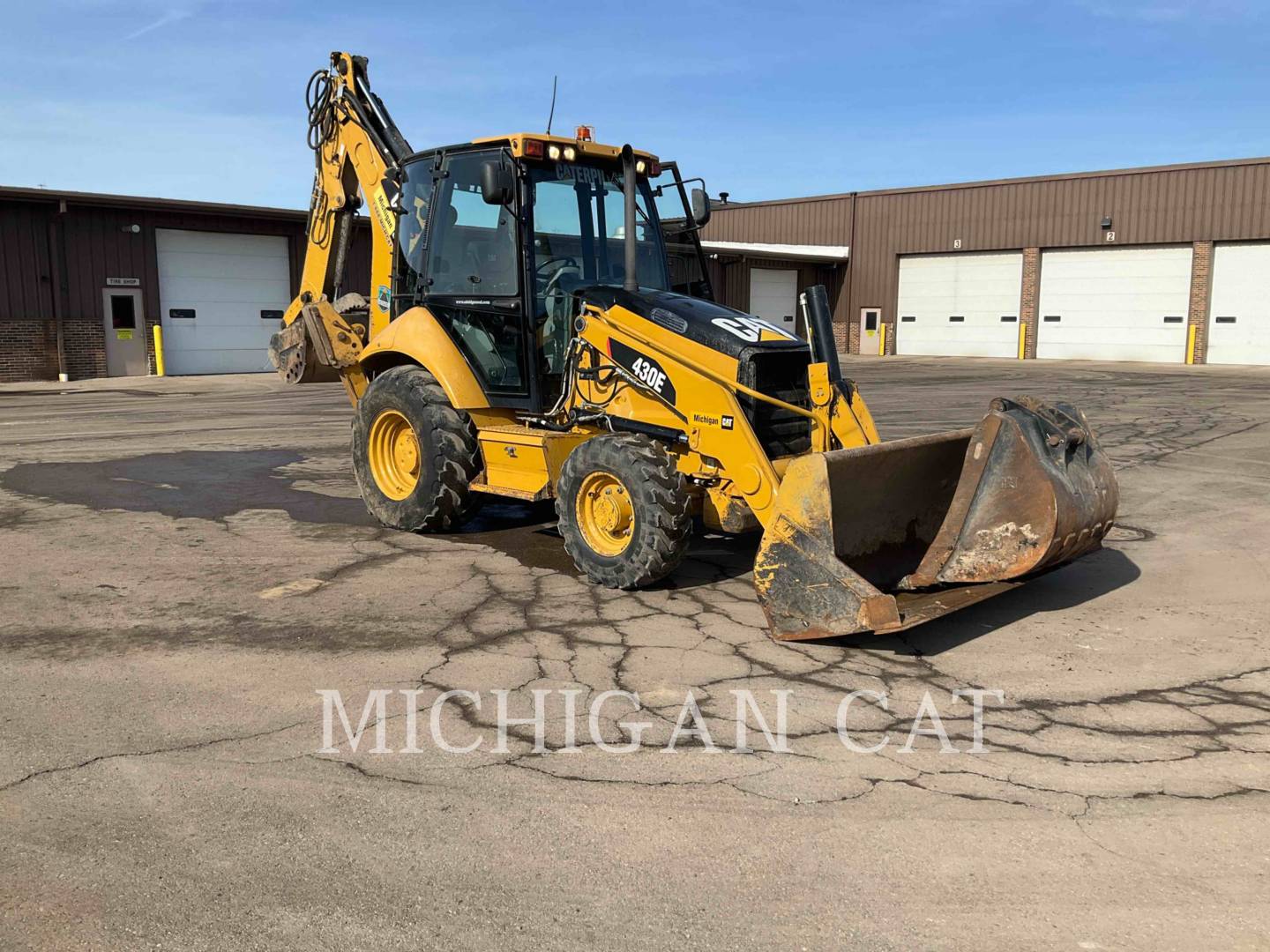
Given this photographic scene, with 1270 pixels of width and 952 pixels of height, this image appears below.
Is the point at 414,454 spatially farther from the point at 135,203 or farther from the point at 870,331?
the point at 870,331

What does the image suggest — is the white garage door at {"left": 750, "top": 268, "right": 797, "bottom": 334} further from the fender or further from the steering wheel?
the steering wheel

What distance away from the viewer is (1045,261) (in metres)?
35.7

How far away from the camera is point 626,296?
22.2 feet

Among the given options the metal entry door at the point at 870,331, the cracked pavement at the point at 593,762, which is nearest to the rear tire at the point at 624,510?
the cracked pavement at the point at 593,762

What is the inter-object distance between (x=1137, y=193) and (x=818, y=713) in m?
33.8

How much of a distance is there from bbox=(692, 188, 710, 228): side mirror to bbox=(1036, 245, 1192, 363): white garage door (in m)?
29.8

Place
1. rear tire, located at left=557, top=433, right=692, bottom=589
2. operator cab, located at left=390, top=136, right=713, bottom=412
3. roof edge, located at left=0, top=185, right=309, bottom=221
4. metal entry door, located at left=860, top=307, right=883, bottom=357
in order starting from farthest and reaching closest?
1. metal entry door, located at left=860, top=307, right=883, bottom=357
2. roof edge, located at left=0, top=185, right=309, bottom=221
3. operator cab, located at left=390, top=136, right=713, bottom=412
4. rear tire, located at left=557, top=433, right=692, bottom=589

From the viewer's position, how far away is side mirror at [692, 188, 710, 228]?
7434mm

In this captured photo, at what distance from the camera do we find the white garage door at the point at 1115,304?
3278 cm

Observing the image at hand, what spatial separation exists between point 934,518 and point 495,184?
10.9ft

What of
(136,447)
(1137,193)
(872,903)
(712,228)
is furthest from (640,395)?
(712,228)

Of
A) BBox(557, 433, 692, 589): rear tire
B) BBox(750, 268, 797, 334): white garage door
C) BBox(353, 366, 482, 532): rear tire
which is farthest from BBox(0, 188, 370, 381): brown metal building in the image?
BBox(557, 433, 692, 589): rear tire

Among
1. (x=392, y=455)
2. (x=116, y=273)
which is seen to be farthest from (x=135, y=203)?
(x=392, y=455)

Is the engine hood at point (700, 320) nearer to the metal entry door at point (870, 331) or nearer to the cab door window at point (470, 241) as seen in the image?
the cab door window at point (470, 241)
